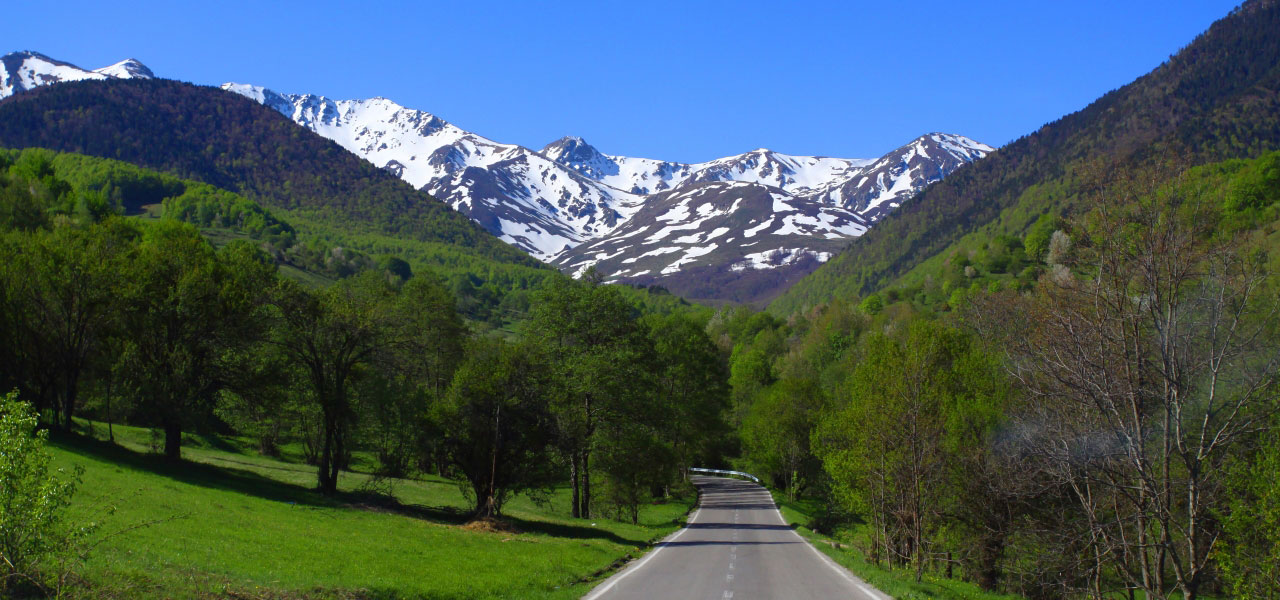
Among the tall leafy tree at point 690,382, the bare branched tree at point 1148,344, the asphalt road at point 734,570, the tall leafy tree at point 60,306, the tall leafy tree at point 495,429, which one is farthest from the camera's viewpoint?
the tall leafy tree at point 690,382

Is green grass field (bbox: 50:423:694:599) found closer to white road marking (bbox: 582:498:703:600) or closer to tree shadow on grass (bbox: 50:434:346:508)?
tree shadow on grass (bbox: 50:434:346:508)

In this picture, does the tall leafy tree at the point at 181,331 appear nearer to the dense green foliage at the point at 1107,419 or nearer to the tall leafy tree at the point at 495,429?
the tall leafy tree at the point at 495,429

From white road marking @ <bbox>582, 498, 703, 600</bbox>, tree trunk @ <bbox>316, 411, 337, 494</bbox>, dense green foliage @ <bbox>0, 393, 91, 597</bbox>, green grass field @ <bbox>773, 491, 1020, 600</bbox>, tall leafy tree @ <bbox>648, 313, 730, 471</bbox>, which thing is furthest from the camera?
tall leafy tree @ <bbox>648, 313, 730, 471</bbox>

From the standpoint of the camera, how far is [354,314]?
3894 cm

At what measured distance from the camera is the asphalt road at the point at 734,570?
1934 centimetres

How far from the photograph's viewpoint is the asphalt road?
19.3 m

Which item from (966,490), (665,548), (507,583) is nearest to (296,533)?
(507,583)

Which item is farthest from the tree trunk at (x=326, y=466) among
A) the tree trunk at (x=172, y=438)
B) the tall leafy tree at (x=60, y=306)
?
the tall leafy tree at (x=60, y=306)

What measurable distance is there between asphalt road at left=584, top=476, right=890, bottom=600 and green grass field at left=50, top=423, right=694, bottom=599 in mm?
1169

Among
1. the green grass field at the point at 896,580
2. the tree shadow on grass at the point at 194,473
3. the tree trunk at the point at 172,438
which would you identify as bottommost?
the green grass field at the point at 896,580

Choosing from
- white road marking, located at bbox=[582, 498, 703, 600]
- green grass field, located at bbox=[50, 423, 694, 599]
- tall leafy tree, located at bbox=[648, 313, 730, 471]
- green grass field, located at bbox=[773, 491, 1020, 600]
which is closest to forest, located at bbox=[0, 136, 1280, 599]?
green grass field, located at bbox=[773, 491, 1020, 600]

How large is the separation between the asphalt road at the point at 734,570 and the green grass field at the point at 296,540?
117 cm

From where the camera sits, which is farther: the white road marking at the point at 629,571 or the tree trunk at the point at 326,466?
the tree trunk at the point at 326,466

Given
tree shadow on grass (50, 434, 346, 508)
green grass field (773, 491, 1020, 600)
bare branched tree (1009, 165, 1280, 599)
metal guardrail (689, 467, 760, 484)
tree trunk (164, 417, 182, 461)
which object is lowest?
metal guardrail (689, 467, 760, 484)
